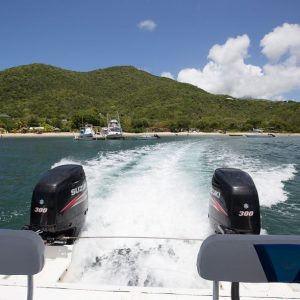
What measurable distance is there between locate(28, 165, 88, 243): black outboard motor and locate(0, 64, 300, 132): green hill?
8362 cm

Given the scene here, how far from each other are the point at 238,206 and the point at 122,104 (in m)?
119

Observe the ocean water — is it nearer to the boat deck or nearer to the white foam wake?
the white foam wake

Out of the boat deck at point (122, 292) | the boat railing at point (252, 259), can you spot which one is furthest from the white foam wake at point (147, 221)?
the boat railing at point (252, 259)

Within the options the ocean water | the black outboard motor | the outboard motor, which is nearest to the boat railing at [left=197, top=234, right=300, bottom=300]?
the ocean water

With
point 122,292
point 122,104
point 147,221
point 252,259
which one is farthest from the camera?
point 122,104

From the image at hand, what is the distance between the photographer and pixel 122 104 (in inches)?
4811

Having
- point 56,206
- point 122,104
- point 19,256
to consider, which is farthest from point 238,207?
point 122,104

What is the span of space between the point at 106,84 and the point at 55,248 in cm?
14056

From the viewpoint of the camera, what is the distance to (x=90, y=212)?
7160 millimetres

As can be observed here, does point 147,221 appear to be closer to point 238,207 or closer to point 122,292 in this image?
point 238,207

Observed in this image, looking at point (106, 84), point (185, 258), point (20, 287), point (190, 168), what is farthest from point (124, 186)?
point (106, 84)

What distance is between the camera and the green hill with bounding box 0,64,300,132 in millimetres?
95000

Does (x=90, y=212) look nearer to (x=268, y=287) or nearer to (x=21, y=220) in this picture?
(x=21, y=220)

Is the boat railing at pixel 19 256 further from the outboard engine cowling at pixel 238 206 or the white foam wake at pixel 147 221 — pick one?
the outboard engine cowling at pixel 238 206
